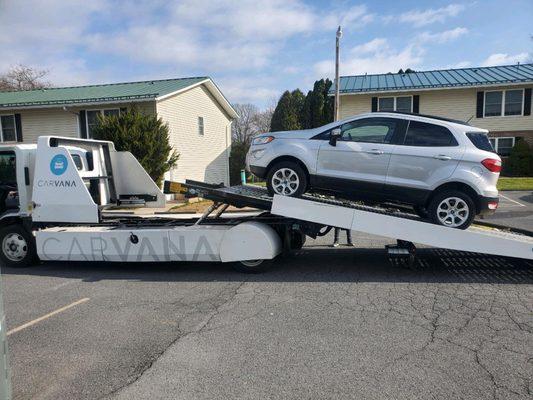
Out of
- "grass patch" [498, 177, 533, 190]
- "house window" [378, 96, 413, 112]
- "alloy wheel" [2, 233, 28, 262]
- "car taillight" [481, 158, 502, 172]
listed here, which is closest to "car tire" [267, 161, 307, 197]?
"car taillight" [481, 158, 502, 172]

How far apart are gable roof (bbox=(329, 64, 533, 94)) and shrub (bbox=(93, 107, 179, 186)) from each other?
11.8 metres

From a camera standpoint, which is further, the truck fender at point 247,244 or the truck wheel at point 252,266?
the truck wheel at point 252,266

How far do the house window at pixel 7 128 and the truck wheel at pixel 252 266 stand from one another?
19.0m

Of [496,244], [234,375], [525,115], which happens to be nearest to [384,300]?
[496,244]

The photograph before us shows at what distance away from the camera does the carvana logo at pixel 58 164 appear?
22.1 ft

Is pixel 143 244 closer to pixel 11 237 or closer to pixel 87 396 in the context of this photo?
pixel 11 237

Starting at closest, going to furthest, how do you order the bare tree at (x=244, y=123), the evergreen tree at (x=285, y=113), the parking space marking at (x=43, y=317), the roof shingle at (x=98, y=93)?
the parking space marking at (x=43, y=317) < the roof shingle at (x=98, y=93) < the evergreen tree at (x=285, y=113) < the bare tree at (x=244, y=123)

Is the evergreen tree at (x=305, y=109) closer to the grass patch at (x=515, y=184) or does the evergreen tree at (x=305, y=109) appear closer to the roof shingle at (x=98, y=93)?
the roof shingle at (x=98, y=93)

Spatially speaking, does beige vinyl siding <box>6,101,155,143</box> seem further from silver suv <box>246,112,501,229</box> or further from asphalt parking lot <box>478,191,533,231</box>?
asphalt parking lot <box>478,191,533,231</box>

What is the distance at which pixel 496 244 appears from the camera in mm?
6016

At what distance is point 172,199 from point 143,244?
42.4 feet

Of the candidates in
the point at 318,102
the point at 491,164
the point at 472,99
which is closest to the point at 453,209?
the point at 491,164

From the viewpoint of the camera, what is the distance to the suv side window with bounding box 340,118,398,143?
21.3 feet

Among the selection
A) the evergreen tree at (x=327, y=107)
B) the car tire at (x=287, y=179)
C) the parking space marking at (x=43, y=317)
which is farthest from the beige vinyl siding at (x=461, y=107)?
the parking space marking at (x=43, y=317)
